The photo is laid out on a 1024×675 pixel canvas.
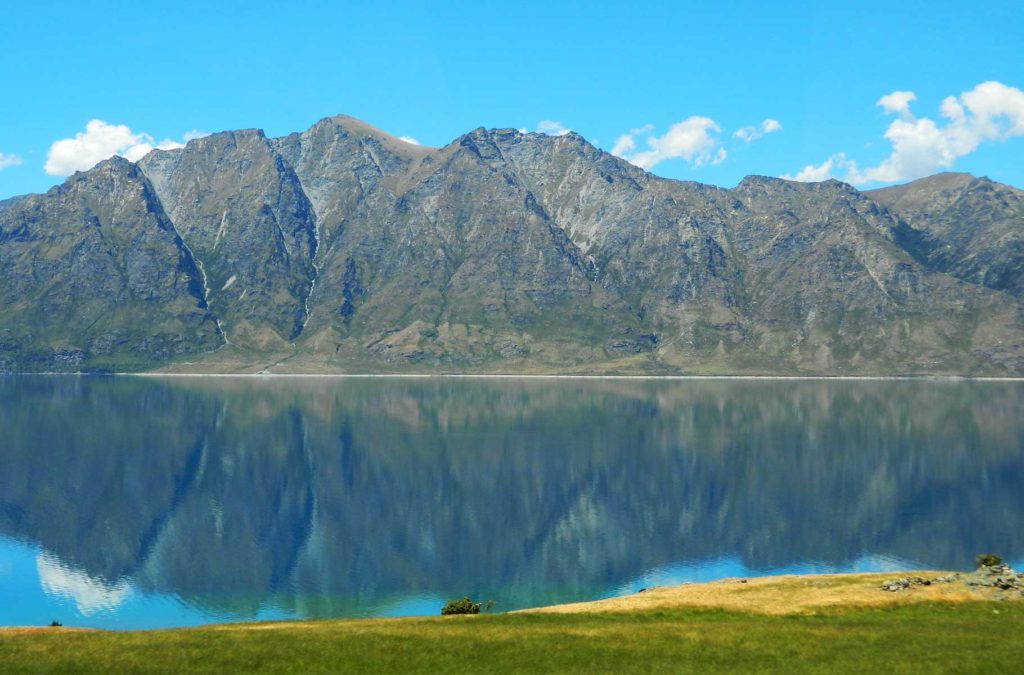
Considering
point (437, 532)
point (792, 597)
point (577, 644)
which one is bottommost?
point (437, 532)

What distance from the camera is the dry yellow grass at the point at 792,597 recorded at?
60.3m

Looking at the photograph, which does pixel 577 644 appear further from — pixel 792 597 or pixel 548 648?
pixel 792 597

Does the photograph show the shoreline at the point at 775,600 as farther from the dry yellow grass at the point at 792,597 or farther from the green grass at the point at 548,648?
the green grass at the point at 548,648

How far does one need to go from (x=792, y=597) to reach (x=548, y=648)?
24492mm

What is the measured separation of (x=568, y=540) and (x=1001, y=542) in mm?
65725

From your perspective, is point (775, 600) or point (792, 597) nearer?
point (775, 600)

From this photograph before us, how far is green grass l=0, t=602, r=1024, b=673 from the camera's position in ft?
150

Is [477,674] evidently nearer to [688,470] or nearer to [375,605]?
[375,605]

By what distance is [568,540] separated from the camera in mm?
134875

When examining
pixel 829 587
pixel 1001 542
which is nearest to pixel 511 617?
pixel 829 587

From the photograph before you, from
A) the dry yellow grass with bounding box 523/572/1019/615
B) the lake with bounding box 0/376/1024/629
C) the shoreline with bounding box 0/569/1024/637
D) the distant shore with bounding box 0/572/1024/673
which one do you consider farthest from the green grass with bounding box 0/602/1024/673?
the lake with bounding box 0/376/1024/629

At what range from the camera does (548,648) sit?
4866 cm

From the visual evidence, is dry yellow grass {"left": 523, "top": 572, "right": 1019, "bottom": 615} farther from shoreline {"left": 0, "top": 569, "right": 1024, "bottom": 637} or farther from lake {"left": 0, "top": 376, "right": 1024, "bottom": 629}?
lake {"left": 0, "top": 376, "right": 1024, "bottom": 629}

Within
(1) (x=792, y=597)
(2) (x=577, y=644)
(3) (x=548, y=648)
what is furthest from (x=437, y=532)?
(3) (x=548, y=648)
